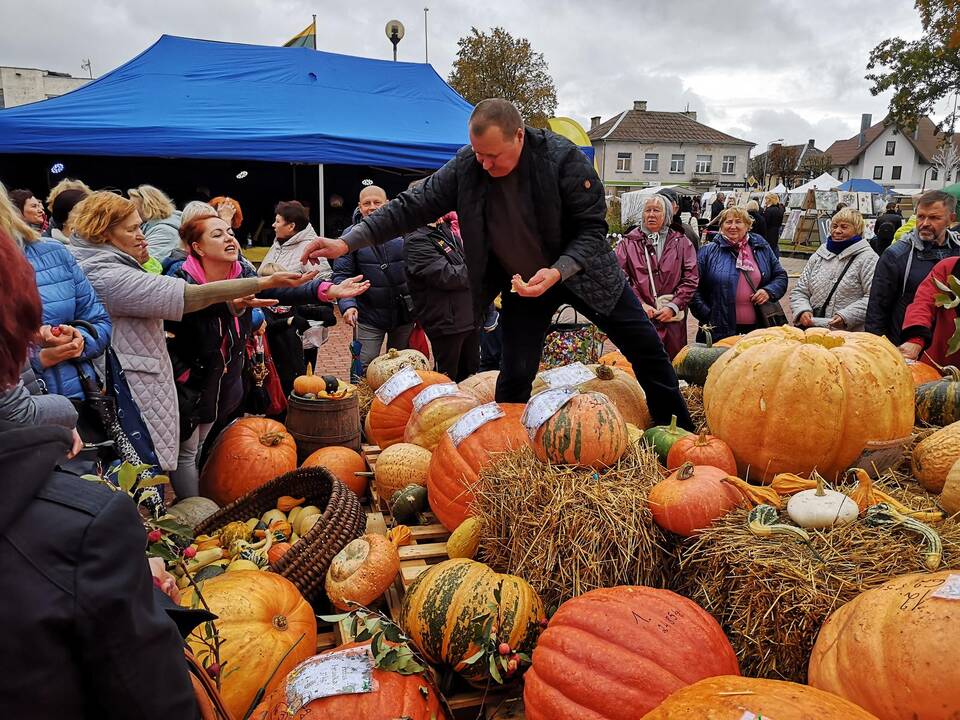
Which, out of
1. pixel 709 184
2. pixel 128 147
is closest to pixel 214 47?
pixel 128 147

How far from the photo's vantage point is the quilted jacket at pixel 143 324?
3092mm

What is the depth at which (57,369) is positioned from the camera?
2.82 meters

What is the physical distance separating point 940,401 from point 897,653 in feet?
5.61

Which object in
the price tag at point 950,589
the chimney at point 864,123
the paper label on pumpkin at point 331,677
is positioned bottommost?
the paper label on pumpkin at point 331,677

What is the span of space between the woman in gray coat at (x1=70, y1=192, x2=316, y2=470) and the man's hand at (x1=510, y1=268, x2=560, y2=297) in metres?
1.19

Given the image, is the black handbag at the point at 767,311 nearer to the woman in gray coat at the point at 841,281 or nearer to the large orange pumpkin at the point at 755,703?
the woman in gray coat at the point at 841,281

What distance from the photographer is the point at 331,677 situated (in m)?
1.63

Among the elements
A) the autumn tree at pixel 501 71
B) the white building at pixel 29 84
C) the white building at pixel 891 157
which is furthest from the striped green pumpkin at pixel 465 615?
the white building at pixel 891 157

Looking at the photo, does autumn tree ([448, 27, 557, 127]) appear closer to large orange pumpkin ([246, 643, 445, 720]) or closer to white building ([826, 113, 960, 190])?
large orange pumpkin ([246, 643, 445, 720])

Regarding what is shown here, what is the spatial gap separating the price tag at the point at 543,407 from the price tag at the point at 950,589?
3.94 feet


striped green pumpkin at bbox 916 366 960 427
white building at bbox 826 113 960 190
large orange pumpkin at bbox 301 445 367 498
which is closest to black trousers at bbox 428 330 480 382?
large orange pumpkin at bbox 301 445 367 498

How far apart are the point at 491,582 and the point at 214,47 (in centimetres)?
1240

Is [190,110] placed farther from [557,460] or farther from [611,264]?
[557,460]

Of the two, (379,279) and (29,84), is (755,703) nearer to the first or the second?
(379,279)
